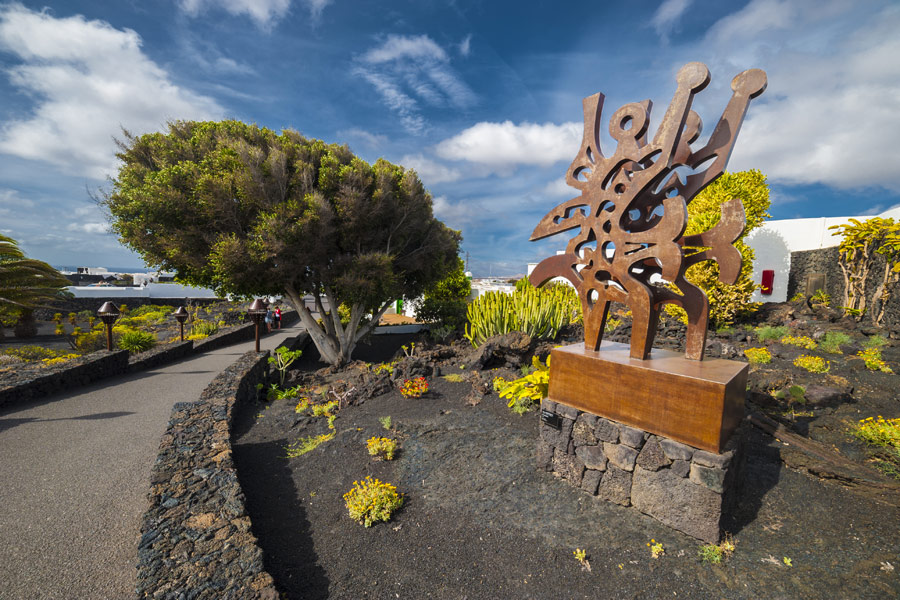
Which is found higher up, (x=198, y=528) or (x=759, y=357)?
(x=759, y=357)

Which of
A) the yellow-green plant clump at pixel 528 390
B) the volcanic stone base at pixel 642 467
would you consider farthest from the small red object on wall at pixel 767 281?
the volcanic stone base at pixel 642 467

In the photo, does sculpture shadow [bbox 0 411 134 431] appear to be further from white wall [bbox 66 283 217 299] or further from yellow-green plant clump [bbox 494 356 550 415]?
white wall [bbox 66 283 217 299]

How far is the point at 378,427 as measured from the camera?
16.6ft

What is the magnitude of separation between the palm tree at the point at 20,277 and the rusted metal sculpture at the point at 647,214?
44.1 ft

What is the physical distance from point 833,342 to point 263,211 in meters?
12.4

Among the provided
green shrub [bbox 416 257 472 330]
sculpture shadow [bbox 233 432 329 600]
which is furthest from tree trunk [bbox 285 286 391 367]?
sculpture shadow [bbox 233 432 329 600]

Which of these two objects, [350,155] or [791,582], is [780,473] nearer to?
[791,582]

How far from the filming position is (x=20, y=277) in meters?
9.96

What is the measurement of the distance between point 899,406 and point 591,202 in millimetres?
5383

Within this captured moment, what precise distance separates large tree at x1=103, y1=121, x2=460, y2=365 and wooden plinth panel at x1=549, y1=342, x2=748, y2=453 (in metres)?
5.64

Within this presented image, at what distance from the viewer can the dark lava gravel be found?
102 inches

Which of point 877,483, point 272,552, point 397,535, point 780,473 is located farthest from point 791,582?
point 272,552

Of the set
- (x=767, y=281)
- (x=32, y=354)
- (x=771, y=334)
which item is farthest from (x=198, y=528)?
(x=767, y=281)

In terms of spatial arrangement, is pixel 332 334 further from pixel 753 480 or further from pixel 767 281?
pixel 767 281
